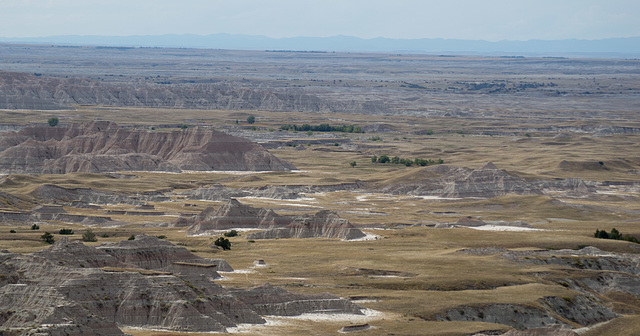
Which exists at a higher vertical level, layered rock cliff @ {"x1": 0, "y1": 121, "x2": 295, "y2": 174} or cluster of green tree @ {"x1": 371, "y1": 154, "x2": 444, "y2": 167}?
layered rock cliff @ {"x1": 0, "y1": 121, "x2": 295, "y2": 174}

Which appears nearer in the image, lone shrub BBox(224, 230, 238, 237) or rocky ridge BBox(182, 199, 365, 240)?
rocky ridge BBox(182, 199, 365, 240)

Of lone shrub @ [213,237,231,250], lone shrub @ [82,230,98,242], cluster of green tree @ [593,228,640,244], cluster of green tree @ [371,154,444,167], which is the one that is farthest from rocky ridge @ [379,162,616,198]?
lone shrub @ [82,230,98,242]

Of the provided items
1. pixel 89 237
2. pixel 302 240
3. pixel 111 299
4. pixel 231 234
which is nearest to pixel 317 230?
pixel 302 240

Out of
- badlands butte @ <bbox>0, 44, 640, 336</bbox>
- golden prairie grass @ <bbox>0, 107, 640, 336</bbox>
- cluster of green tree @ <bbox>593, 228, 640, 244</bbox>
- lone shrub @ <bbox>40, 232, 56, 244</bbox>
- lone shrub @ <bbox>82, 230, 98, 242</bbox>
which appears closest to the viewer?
badlands butte @ <bbox>0, 44, 640, 336</bbox>

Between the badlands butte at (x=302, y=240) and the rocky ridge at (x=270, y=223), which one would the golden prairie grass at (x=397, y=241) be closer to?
the badlands butte at (x=302, y=240)

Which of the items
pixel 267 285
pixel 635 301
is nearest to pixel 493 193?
pixel 635 301

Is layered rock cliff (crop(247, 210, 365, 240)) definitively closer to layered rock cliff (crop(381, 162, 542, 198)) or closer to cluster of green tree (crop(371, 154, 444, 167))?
layered rock cliff (crop(381, 162, 542, 198))

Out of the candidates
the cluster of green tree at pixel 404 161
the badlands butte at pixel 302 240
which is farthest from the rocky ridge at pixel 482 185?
the cluster of green tree at pixel 404 161

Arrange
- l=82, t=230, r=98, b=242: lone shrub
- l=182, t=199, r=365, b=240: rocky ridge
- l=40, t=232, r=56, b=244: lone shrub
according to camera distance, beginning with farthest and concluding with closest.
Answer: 1. l=182, t=199, r=365, b=240: rocky ridge
2. l=82, t=230, r=98, b=242: lone shrub
3. l=40, t=232, r=56, b=244: lone shrub
